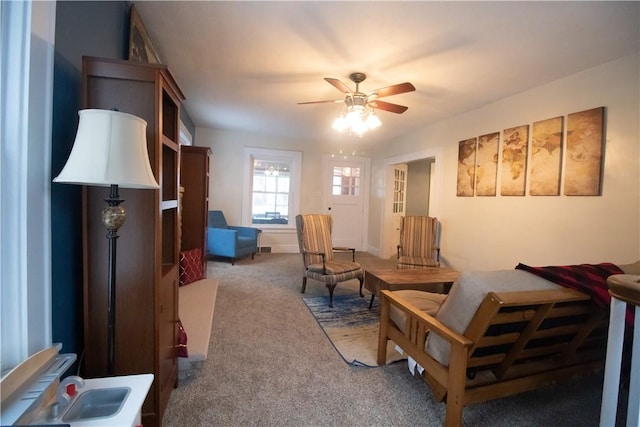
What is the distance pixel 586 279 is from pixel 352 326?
5.84 ft

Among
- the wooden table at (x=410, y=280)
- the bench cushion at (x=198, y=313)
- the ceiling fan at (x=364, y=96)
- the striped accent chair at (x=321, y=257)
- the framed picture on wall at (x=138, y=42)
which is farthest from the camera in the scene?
the striped accent chair at (x=321, y=257)

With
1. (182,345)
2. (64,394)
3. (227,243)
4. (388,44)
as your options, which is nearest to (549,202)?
(388,44)

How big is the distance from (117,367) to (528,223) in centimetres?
362

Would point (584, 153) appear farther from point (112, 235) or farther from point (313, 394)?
point (112, 235)

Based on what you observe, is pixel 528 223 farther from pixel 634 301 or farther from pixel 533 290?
pixel 634 301

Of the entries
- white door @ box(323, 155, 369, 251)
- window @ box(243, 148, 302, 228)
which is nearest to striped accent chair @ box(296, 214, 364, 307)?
window @ box(243, 148, 302, 228)

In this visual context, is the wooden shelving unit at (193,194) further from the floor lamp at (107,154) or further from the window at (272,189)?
the floor lamp at (107,154)

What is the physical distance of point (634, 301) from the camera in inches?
29.7

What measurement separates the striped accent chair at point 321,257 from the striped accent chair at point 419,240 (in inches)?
40.6

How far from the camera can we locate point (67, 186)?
1.17 meters

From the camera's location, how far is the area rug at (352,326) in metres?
2.13

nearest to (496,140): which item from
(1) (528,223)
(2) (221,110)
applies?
(1) (528,223)

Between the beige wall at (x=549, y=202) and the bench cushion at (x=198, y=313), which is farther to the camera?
the beige wall at (x=549, y=202)

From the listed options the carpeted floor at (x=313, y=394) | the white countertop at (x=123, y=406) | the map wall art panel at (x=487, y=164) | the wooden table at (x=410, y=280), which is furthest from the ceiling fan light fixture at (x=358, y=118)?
the white countertop at (x=123, y=406)
